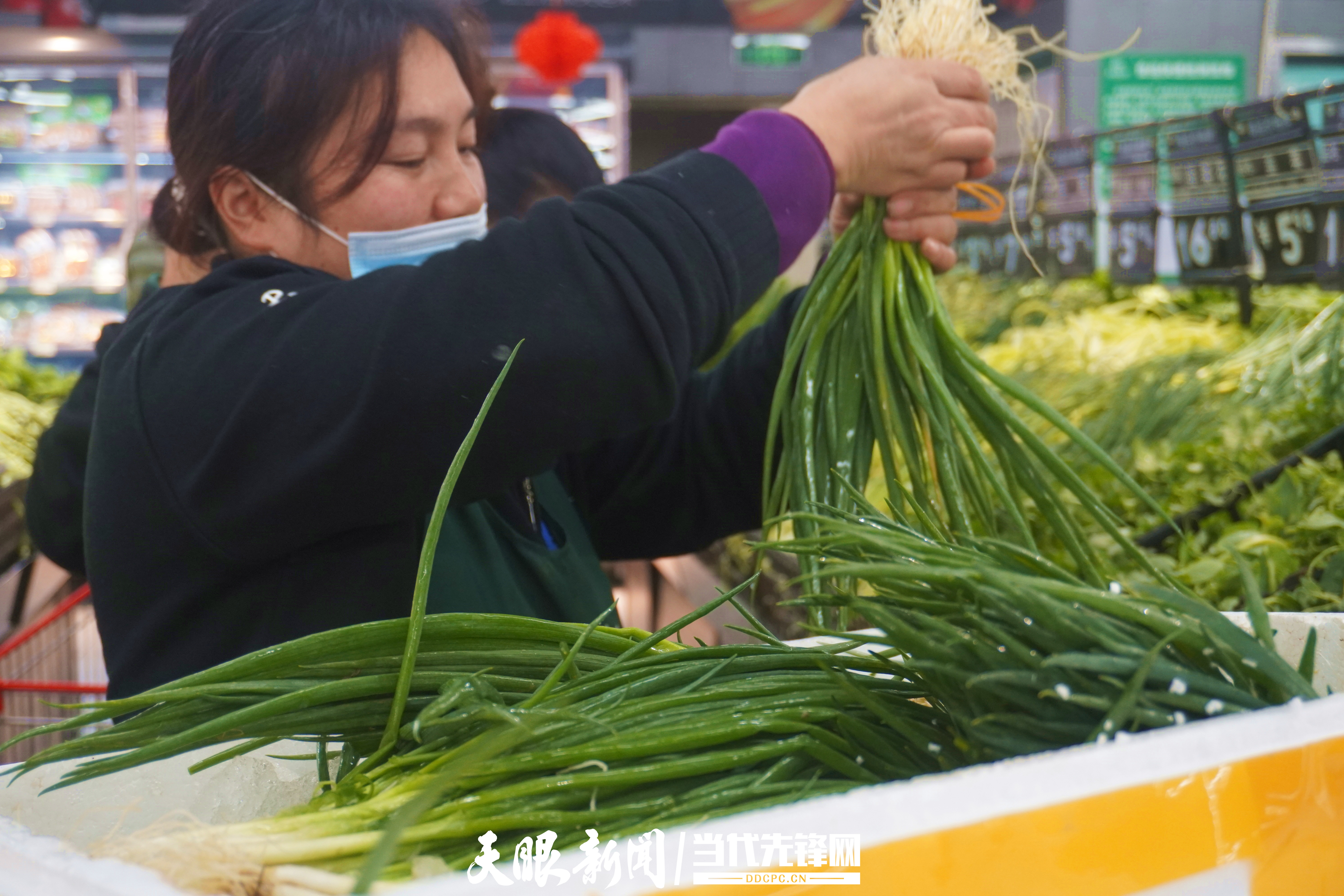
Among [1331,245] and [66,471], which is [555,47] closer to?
[1331,245]

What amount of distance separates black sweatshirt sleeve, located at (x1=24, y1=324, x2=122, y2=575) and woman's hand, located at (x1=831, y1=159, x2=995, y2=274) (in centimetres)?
111

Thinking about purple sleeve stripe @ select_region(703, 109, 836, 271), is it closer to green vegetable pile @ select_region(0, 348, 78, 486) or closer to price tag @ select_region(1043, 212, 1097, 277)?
green vegetable pile @ select_region(0, 348, 78, 486)

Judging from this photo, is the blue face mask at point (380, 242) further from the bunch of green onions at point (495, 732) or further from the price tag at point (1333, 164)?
the price tag at point (1333, 164)

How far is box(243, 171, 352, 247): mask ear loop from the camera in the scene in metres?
1.06

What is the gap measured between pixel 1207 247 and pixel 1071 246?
0.85 m

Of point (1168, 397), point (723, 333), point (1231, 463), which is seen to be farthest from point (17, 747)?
point (1168, 397)

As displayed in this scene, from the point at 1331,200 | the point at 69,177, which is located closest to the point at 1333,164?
the point at 1331,200

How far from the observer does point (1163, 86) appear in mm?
4520

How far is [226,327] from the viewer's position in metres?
0.86

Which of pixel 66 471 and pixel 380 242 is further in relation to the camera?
pixel 66 471

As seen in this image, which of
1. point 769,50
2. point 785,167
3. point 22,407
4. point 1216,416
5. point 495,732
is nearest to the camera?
point 495,732

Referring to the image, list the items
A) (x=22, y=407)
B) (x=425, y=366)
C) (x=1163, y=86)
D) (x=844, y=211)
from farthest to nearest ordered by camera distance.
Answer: (x=1163, y=86) < (x=22, y=407) < (x=844, y=211) < (x=425, y=366)

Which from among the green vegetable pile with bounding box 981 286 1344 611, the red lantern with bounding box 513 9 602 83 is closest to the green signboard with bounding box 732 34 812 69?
the red lantern with bounding box 513 9 602 83

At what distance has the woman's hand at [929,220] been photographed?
1.11m
